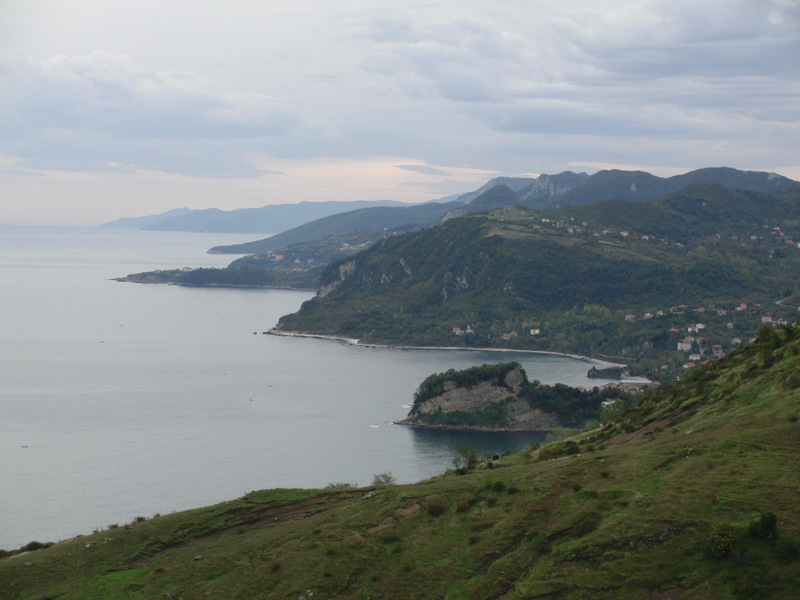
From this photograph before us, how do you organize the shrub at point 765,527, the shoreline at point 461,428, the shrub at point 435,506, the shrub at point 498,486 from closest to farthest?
the shrub at point 765,527 < the shrub at point 435,506 < the shrub at point 498,486 < the shoreline at point 461,428

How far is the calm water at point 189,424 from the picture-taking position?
7538 centimetres

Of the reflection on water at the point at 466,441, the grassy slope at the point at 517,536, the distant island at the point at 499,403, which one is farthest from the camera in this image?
the distant island at the point at 499,403

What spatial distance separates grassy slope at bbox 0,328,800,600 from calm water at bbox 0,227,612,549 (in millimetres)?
37642

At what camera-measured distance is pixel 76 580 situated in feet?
87.6

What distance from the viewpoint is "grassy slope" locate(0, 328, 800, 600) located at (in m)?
19.8

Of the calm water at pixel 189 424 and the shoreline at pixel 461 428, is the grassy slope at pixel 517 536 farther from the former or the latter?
the shoreline at pixel 461 428

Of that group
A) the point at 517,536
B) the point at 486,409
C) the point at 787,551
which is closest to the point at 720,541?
the point at 787,551

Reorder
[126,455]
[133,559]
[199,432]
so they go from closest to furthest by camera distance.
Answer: [133,559]
[126,455]
[199,432]

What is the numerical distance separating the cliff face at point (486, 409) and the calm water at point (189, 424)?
4.05 metres

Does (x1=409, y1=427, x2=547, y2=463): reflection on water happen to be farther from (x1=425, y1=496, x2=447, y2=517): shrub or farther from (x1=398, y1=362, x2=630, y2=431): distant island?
(x1=425, y1=496, x2=447, y2=517): shrub

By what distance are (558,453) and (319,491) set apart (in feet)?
32.0

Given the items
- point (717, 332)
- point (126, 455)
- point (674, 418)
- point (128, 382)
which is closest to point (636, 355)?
point (717, 332)

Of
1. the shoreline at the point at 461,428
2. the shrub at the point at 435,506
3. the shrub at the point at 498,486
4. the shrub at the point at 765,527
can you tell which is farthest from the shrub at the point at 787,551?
the shoreline at the point at 461,428

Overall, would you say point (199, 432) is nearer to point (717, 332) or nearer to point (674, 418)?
point (674, 418)
